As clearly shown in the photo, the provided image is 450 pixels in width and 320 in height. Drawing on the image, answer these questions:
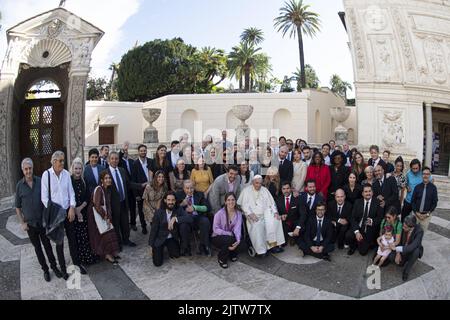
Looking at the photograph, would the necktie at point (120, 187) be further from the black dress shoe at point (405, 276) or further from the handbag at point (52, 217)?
the black dress shoe at point (405, 276)

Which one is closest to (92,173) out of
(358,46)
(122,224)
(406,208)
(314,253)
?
(122,224)

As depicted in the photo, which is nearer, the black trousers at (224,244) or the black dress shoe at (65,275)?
the black dress shoe at (65,275)

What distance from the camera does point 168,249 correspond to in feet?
15.3

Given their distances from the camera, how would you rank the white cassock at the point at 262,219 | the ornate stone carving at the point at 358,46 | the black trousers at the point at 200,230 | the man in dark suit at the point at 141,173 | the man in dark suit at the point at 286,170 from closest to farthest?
the black trousers at the point at 200,230 → the white cassock at the point at 262,219 → the man in dark suit at the point at 141,173 → the man in dark suit at the point at 286,170 → the ornate stone carving at the point at 358,46

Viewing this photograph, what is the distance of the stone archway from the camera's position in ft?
24.1

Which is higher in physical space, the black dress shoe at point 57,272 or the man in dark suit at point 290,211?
the man in dark suit at point 290,211

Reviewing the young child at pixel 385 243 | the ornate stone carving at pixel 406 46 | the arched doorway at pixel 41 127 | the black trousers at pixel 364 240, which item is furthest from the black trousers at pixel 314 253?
the ornate stone carving at pixel 406 46

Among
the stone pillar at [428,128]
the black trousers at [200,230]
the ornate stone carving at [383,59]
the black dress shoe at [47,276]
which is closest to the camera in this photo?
the black dress shoe at [47,276]

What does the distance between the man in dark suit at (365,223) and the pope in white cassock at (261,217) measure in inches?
38.6

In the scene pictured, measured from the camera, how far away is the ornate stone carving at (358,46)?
44.9ft

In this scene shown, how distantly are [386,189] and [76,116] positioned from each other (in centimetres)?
643

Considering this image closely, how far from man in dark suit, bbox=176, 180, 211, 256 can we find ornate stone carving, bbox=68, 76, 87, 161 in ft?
12.8
